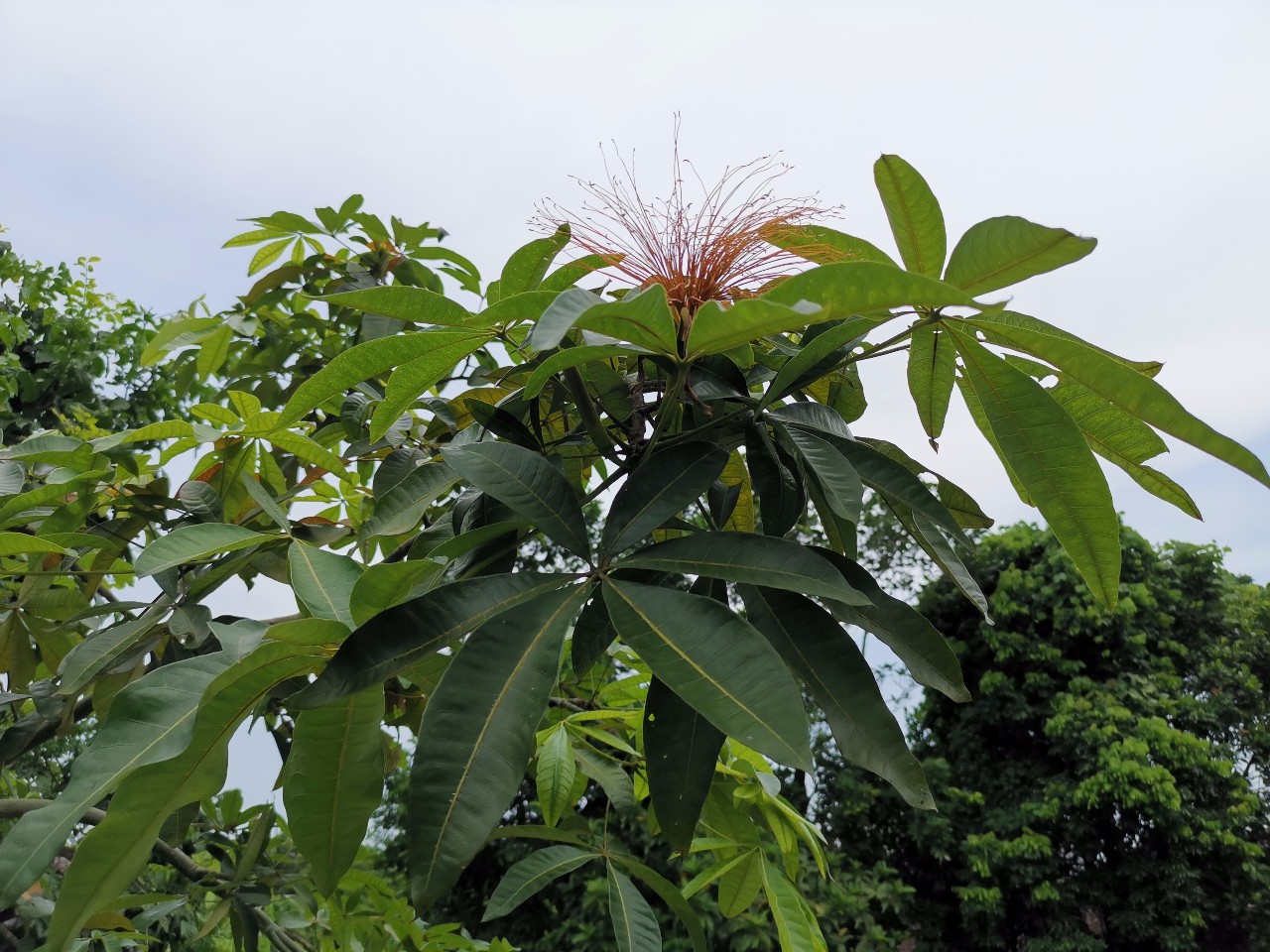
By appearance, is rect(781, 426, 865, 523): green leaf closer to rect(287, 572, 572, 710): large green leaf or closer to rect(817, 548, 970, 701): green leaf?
rect(817, 548, 970, 701): green leaf

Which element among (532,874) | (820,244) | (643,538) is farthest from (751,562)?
(532,874)

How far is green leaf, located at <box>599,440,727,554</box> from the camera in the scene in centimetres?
50

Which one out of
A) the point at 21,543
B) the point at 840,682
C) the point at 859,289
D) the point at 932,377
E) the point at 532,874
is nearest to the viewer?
the point at 859,289

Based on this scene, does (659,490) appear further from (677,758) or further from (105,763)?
(105,763)

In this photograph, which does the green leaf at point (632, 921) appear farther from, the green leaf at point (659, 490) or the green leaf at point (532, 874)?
the green leaf at point (659, 490)

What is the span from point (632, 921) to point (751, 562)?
0.58 m

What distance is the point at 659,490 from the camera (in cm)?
51

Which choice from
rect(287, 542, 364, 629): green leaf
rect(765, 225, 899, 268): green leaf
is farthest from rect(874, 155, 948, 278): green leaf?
rect(287, 542, 364, 629): green leaf

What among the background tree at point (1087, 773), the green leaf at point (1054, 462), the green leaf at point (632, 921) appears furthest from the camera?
the background tree at point (1087, 773)

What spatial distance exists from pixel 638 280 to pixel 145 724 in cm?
41

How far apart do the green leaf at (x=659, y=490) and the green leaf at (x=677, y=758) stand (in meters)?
0.09

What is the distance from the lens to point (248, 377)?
1.52 meters

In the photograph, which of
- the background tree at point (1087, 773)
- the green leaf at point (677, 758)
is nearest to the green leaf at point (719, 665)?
the green leaf at point (677, 758)

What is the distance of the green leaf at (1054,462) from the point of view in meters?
0.48
